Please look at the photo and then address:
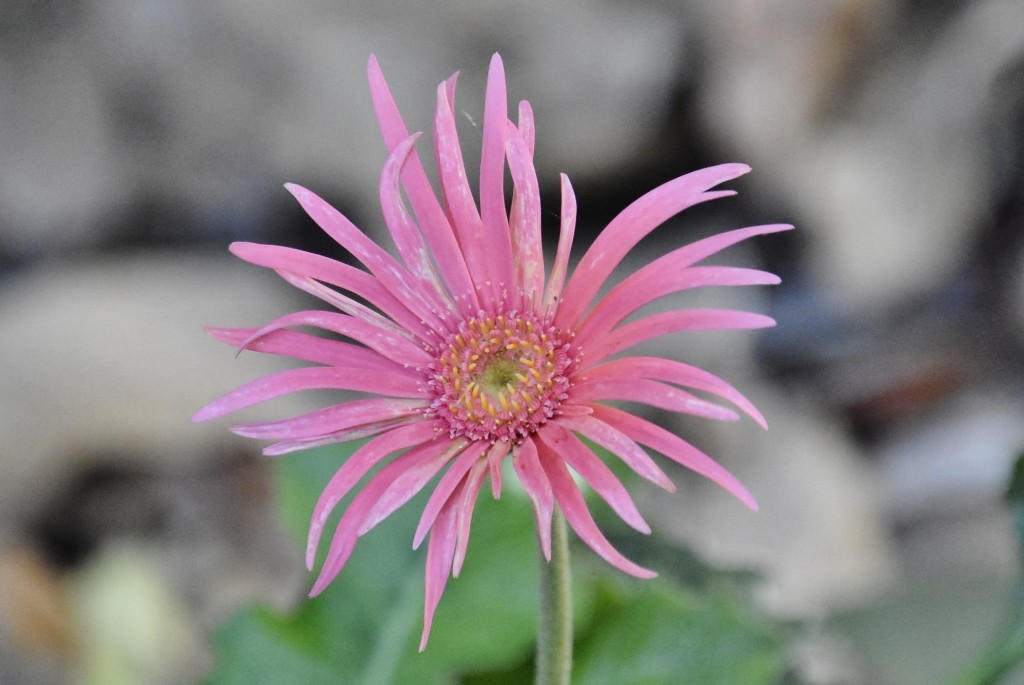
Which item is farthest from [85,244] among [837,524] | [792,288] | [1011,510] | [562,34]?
[1011,510]

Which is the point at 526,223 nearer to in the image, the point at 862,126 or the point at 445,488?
the point at 445,488

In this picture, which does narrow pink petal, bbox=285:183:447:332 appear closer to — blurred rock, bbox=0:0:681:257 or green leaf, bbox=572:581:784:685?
green leaf, bbox=572:581:784:685

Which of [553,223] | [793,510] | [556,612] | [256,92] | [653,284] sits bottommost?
[556,612]

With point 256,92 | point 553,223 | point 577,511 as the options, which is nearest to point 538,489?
point 577,511

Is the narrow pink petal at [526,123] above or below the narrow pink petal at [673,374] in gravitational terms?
above

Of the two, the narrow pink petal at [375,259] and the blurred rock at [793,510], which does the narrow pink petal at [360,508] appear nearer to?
the narrow pink petal at [375,259]

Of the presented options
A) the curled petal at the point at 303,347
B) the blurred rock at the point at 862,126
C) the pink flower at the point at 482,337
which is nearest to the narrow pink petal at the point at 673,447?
the pink flower at the point at 482,337

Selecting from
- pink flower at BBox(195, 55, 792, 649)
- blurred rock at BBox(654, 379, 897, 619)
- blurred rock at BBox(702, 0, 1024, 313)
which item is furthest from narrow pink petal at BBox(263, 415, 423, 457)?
blurred rock at BBox(702, 0, 1024, 313)
